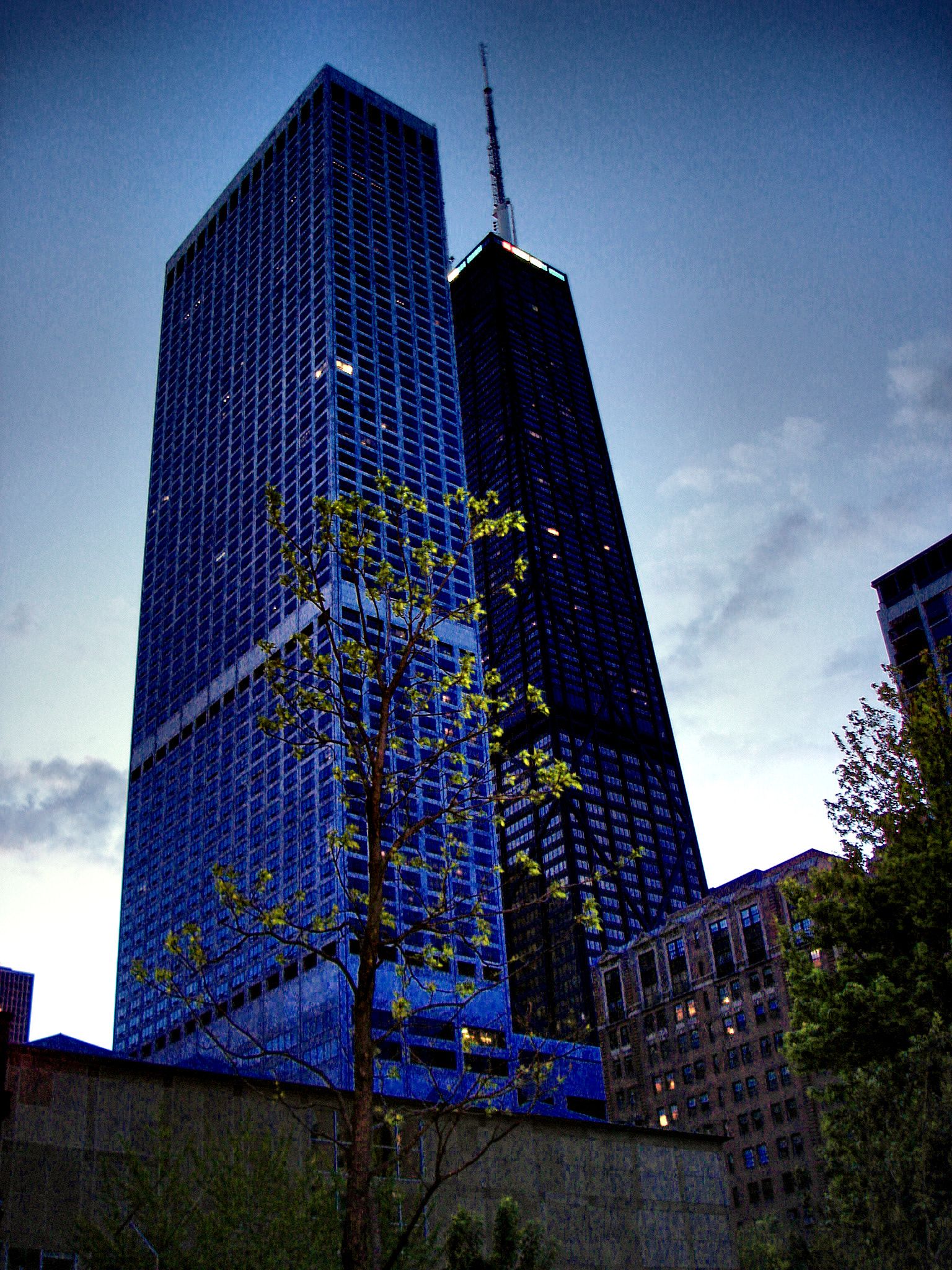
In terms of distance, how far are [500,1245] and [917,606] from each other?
337ft

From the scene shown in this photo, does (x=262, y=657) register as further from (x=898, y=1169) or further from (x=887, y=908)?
(x=898, y=1169)

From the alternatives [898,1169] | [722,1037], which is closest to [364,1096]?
[898,1169]

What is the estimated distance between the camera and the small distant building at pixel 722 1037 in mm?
113875

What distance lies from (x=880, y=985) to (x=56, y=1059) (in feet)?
76.2

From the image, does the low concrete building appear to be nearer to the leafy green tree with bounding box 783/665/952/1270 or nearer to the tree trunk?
the leafy green tree with bounding box 783/665/952/1270

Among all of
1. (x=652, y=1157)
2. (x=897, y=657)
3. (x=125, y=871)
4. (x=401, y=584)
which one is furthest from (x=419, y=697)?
(x=125, y=871)

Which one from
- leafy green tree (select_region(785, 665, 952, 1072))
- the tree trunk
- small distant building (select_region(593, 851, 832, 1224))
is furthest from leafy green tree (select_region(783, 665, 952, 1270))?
small distant building (select_region(593, 851, 832, 1224))

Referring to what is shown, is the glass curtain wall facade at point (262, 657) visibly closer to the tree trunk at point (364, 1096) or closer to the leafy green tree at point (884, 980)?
the leafy green tree at point (884, 980)

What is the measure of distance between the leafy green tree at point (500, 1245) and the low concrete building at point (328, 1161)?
4.71 meters

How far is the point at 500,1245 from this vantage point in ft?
81.7

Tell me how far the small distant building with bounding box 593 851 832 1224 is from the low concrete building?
68.8 meters

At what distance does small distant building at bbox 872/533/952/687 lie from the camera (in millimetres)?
113312

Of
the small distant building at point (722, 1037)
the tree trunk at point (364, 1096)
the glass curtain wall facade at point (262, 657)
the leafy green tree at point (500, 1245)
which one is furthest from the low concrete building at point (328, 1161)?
the glass curtain wall facade at point (262, 657)

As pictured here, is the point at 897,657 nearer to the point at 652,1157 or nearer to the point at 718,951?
the point at 718,951
